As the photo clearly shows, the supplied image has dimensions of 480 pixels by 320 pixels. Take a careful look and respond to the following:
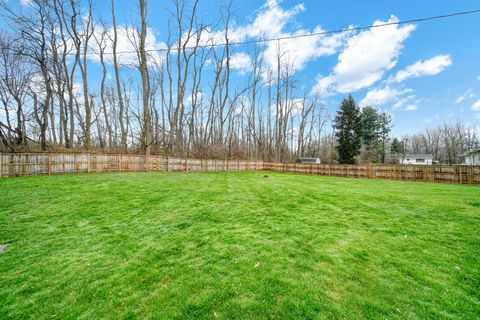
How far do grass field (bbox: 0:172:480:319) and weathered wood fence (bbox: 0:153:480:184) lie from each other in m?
5.93

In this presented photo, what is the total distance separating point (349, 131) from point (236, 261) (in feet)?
96.4

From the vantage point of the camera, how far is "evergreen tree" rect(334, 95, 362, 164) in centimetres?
2752

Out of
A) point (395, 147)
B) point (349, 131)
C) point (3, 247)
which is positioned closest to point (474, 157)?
point (395, 147)

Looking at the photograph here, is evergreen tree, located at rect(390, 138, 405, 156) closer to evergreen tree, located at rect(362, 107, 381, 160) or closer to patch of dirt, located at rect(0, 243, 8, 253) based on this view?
evergreen tree, located at rect(362, 107, 381, 160)

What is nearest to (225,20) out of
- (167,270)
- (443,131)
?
(167,270)

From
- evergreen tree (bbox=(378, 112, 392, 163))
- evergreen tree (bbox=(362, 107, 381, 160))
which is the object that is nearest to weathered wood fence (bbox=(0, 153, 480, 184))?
evergreen tree (bbox=(362, 107, 381, 160))

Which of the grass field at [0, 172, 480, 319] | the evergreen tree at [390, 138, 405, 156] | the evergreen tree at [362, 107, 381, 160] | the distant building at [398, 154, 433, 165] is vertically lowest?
the grass field at [0, 172, 480, 319]

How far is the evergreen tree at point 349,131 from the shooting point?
90.3ft

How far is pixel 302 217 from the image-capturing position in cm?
478

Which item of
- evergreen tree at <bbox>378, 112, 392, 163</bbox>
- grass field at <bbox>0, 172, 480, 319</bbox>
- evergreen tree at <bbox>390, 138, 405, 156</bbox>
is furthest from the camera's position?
evergreen tree at <bbox>390, 138, 405, 156</bbox>

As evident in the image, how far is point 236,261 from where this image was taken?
2900mm

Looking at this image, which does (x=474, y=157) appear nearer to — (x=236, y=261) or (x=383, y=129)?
(x=383, y=129)

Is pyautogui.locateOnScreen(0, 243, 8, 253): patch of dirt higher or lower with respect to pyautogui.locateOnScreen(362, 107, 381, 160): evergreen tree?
lower

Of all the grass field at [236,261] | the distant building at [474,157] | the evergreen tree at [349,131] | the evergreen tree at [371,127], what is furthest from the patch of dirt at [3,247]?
the distant building at [474,157]
